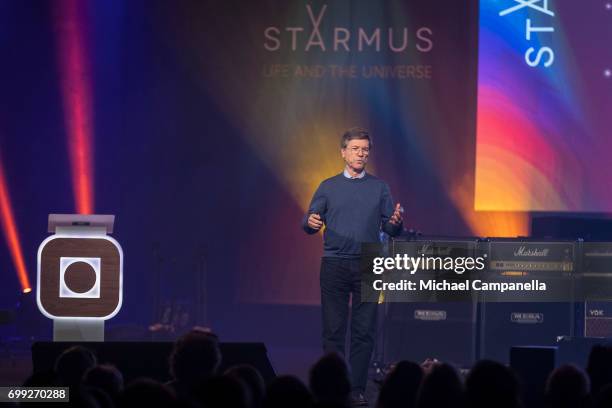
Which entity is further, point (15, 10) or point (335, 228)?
point (15, 10)

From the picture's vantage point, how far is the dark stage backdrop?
988 cm

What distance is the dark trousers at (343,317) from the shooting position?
258 inches

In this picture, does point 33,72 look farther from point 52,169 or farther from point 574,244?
point 574,244

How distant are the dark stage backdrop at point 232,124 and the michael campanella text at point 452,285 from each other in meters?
2.25

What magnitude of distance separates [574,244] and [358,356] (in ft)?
8.00

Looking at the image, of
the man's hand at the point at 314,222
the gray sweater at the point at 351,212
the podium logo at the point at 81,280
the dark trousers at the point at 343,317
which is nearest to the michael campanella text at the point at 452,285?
the dark trousers at the point at 343,317

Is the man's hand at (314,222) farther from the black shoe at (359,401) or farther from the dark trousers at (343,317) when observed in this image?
the black shoe at (359,401)

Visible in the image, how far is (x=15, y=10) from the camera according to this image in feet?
32.9

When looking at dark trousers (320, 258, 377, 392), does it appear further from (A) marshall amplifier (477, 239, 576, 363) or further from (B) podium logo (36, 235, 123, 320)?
(A) marshall amplifier (477, 239, 576, 363)

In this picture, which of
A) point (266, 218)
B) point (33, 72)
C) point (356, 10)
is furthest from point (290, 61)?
point (33, 72)

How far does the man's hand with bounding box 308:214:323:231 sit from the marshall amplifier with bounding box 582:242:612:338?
8.59ft

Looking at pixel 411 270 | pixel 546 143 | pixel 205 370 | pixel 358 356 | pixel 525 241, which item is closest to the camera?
pixel 205 370

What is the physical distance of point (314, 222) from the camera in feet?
21.3

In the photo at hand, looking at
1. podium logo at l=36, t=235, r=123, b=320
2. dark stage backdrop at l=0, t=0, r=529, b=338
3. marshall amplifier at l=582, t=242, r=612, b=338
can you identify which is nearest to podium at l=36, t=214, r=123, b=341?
podium logo at l=36, t=235, r=123, b=320
